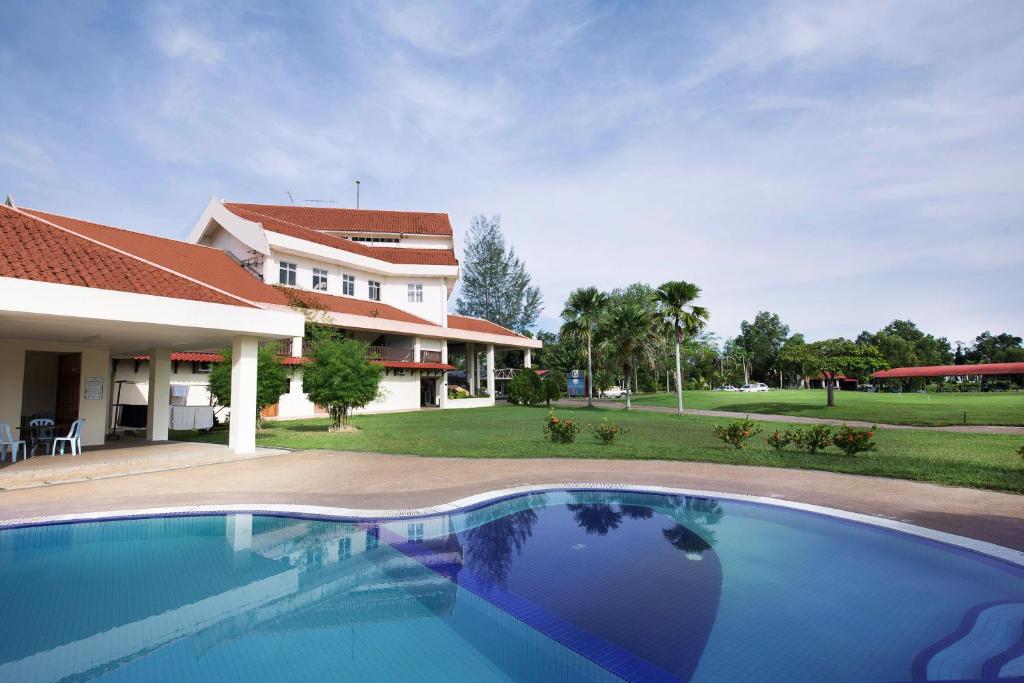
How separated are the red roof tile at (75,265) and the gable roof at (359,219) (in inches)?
1195

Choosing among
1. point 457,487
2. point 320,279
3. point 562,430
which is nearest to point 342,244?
point 320,279

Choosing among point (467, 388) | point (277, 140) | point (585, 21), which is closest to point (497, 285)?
point (467, 388)

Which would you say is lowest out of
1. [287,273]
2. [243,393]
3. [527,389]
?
[527,389]

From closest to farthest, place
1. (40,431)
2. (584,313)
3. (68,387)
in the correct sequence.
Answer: (40,431) < (68,387) < (584,313)

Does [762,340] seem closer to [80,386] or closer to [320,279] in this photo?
[320,279]

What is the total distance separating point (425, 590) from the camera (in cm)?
519

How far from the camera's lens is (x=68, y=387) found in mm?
15062

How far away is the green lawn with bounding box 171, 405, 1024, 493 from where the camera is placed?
1018 cm

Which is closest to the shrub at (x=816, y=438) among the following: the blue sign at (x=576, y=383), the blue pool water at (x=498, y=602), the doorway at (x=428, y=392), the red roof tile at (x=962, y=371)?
the blue pool water at (x=498, y=602)

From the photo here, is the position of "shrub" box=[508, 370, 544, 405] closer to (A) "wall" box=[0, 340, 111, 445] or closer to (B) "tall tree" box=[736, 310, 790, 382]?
(A) "wall" box=[0, 340, 111, 445]

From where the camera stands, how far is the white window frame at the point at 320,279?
32938mm

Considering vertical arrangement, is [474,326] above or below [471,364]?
above

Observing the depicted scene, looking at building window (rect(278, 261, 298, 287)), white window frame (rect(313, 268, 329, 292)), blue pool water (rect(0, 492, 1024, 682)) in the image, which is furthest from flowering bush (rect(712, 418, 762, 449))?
white window frame (rect(313, 268, 329, 292))

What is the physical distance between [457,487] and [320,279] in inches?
1084
